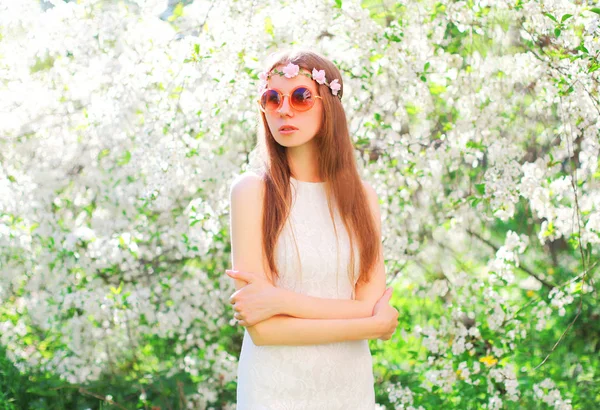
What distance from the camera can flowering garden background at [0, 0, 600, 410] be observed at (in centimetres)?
347

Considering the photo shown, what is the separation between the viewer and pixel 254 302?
1768 mm

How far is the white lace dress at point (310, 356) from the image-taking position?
1847mm

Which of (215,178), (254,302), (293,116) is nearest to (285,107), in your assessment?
(293,116)

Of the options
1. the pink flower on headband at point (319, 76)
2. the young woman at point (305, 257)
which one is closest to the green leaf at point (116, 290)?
the young woman at point (305, 257)

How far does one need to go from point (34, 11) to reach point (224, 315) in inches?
72.7

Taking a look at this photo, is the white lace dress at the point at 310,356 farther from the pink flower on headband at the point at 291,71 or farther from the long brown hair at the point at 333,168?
the pink flower on headband at the point at 291,71

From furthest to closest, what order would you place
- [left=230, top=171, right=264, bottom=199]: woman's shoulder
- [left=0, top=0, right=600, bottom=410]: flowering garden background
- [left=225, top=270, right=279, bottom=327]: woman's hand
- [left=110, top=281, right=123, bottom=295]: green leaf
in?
[left=110, top=281, right=123, bottom=295]: green leaf → [left=0, top=0, right=600, bottom=410]: flowering garden background → [left=230, top=171, right=264, bottom=199]: woman's shoulder → [left=225, top=270, right=279, bottom=327]: woman's hand

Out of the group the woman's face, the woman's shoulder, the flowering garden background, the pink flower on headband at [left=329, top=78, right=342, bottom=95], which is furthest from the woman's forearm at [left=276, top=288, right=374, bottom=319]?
→ the flowering garden background

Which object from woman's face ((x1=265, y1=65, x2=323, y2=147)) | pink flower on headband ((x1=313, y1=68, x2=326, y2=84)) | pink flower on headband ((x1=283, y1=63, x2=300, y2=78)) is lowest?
woman's face ((x1=265, y1=65, x2=323, y2=147))

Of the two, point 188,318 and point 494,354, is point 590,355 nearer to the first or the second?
point 494,354

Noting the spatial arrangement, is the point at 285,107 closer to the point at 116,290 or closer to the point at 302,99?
the point at 302,99

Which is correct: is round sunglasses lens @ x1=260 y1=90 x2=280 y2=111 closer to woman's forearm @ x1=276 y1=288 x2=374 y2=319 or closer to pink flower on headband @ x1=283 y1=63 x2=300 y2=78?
pink flower on headband @ x1=283 y1=63 x2=300 y2=78

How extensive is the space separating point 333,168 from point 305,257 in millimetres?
273

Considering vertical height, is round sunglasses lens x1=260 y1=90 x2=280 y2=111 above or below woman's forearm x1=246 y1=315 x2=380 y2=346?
above
